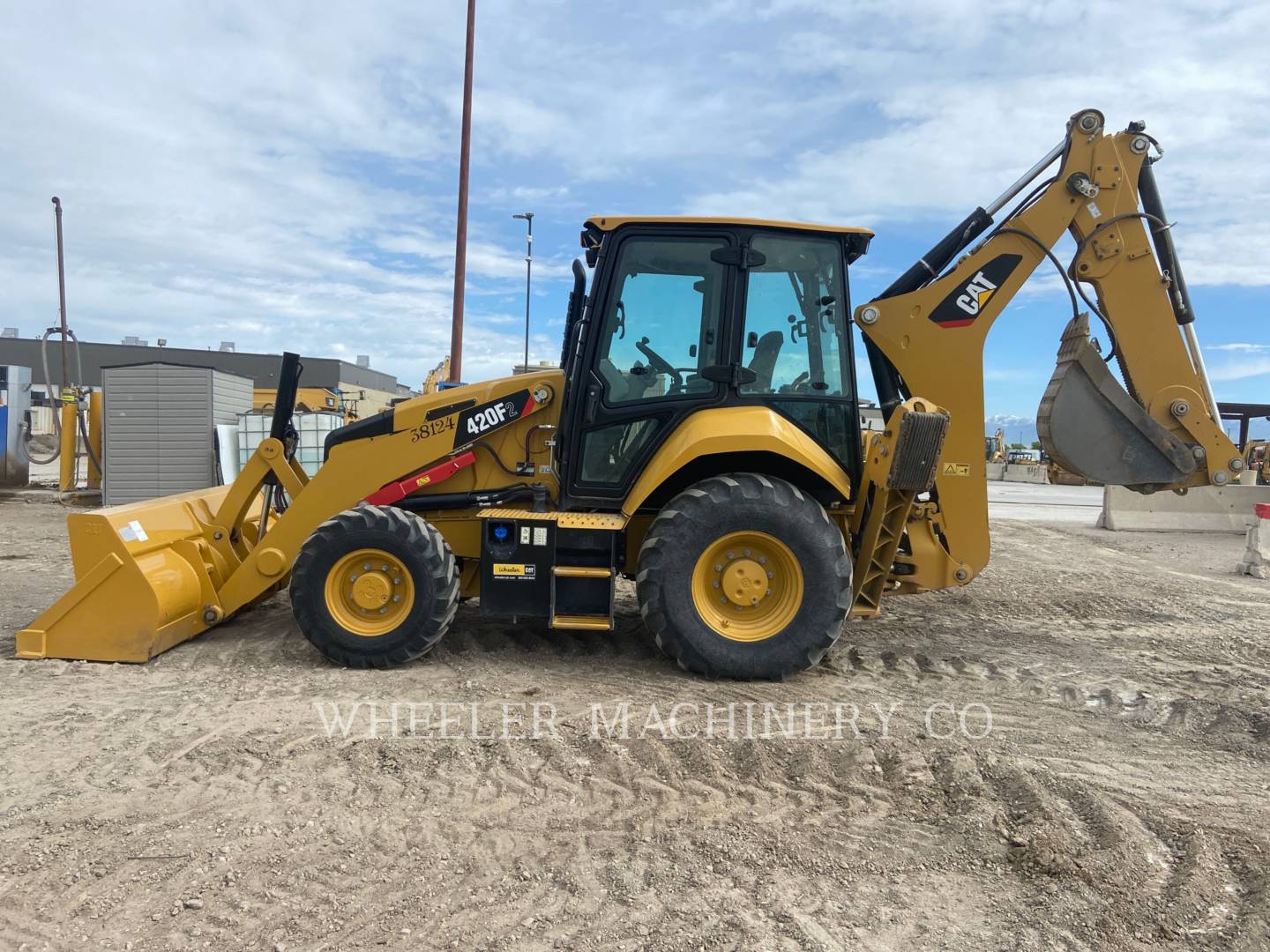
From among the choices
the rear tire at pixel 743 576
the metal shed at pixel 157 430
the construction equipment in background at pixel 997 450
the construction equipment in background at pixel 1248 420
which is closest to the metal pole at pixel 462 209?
the metal shed at pixel 157 430

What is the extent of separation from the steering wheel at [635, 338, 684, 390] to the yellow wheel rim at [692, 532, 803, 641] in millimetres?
993

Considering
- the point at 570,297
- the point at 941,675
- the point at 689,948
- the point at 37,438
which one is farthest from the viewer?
the point at 37,438

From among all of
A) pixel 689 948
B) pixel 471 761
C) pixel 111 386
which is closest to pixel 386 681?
pixel 471 761

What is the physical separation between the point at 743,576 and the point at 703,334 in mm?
1460

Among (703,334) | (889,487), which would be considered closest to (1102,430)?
→ (889,487)

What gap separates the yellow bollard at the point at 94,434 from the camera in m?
14.6

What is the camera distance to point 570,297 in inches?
220

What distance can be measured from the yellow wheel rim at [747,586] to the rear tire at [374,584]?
153 centimetres

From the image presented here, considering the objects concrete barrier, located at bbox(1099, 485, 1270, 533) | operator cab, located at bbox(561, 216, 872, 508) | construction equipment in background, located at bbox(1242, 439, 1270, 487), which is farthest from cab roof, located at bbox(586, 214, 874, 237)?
construction equipment in background, located at bbox(1242, 439, 1270, 487)

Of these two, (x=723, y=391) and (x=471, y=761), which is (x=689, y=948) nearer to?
(x=471, y=761)

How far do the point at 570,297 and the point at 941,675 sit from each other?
11.1 feet

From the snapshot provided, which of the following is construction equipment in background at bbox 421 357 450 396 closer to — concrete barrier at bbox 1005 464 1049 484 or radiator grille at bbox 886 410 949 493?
radiator grille at bbox 886 410 949 493

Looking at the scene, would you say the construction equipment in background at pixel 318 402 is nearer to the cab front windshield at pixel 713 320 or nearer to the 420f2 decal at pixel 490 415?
the 420f2 decal at pixel 490 415

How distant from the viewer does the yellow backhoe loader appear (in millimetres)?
4855
